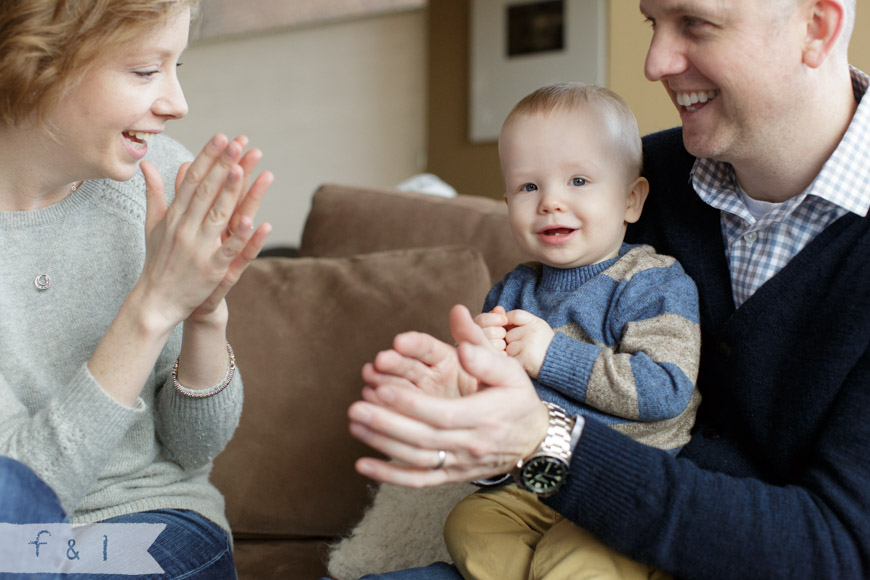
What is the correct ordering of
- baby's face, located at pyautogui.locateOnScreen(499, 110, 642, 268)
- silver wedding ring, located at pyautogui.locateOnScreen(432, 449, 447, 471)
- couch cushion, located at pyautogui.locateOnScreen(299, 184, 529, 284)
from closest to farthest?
silver wedding ring, located at pyautogui.locateOnScreen(432, 449, 447, 471) → baby's face, located at pyautogui.locateOnScreen(499, 110, 642, 268) → couch cushion, located at pyautogui.locateOnScreen(299, 184, 529, 284)

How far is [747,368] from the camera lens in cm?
109

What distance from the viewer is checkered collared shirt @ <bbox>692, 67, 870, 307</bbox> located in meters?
1.01

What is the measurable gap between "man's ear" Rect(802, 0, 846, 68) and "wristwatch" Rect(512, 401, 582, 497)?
562 millimetres

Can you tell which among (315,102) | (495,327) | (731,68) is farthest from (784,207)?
(315,102)

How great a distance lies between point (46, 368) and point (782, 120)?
1.10m

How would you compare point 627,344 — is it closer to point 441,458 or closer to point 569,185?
point 569,185

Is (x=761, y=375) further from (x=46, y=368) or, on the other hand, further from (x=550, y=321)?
(x=46, y=368)

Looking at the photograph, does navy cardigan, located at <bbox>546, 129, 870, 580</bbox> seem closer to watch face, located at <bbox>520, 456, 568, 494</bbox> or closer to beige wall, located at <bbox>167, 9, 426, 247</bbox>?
watch face, located at <bbox>520, 456, 568, 494</bbox>

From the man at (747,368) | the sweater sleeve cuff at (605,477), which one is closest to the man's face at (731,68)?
the man at (747,368)

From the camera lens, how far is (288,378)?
1.71 metres

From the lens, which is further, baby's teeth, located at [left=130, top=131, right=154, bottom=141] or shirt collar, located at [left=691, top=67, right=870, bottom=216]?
baby's teeth, located at [left=130, top=131, right=154, bottom=141]

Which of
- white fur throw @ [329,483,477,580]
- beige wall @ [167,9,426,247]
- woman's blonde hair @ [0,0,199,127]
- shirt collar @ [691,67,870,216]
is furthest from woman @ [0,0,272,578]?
beige wall @ [167,9,426,247]

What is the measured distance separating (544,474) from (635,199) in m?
0.51

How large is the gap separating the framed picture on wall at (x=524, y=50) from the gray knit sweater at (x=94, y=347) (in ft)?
8.22
